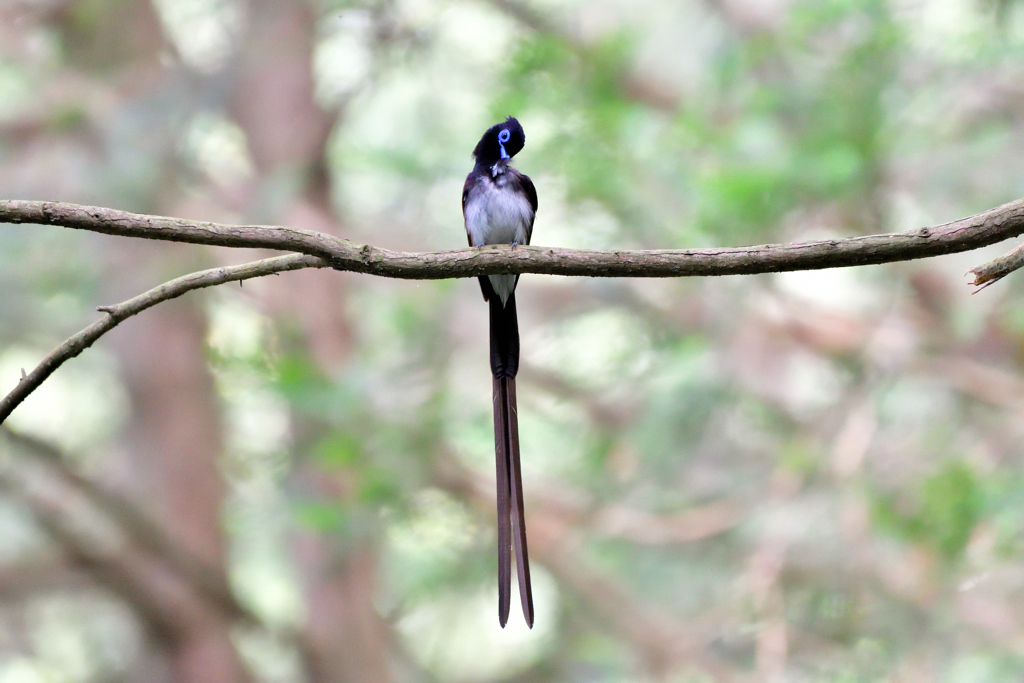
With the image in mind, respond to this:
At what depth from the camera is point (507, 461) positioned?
2410mm

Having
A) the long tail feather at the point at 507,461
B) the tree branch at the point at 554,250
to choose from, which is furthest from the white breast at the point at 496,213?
the tree branch at the point at 554,250

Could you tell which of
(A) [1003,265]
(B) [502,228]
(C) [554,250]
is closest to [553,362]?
(B) [502,228]

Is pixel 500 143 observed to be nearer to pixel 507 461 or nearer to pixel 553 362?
pixel 507 461

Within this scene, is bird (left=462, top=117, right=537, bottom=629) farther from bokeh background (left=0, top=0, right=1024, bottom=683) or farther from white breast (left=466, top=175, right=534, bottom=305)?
bokeh background (left=0, top=0, right=1024, bottom=683)

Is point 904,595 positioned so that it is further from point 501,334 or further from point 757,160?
point 501,334

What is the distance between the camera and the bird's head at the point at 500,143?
2873 millimetres

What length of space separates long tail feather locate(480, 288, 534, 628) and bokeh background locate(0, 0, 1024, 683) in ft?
5.19

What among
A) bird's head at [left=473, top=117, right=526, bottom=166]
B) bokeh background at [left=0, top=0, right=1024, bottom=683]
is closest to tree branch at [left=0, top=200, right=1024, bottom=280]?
bird's head at [left=473, top=117, right=526, bottom=166]

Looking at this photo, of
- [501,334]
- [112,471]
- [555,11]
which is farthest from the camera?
[112,471]

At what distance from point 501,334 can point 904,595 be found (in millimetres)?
2954

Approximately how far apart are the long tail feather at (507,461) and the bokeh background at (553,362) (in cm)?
158

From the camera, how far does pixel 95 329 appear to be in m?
1.88

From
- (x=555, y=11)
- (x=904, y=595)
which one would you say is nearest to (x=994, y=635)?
(x=904, y=595)

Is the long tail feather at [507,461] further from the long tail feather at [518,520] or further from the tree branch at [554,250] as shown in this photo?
the tree branch at [554,250]
